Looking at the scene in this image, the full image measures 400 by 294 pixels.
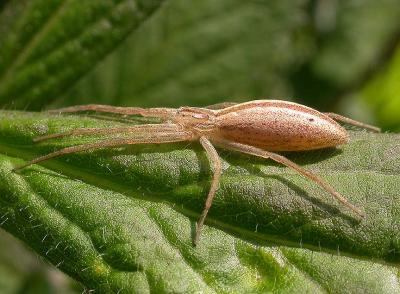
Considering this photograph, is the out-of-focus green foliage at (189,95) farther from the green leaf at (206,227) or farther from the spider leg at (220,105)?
the spider leg at (220,105)

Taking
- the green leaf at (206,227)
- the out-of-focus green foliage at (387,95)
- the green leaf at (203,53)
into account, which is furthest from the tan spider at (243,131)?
the out-of-focus green foliage at (387,95)

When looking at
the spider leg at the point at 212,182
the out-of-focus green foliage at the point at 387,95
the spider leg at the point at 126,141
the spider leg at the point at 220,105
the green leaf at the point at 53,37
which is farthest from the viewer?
the out-of-focus green foliage at the point at 387,95

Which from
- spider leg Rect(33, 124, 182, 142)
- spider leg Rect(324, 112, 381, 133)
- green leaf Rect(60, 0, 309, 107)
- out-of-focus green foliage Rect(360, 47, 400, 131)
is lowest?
spider leg Rect(33, 124, 182, 142)

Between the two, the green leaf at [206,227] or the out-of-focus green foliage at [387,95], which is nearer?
the green leaf at [206,227]

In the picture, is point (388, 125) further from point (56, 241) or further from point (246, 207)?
point (56, 241)

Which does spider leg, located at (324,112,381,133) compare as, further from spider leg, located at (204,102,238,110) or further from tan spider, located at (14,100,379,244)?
spider leg, located at (204,102,238,110)

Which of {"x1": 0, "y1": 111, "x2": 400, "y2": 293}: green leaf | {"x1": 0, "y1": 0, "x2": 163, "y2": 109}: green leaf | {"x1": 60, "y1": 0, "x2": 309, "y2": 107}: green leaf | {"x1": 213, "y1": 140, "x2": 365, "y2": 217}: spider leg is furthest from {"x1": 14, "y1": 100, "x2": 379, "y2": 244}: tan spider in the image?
{"x1": 60, "y1": 0, "x2": 309, "y2": 107}: green leaf
